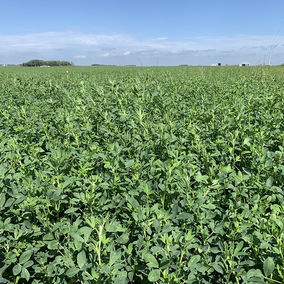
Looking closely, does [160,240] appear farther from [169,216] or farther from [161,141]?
[161,141]

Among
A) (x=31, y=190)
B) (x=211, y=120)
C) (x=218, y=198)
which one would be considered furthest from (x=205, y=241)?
(x=211, y=120)

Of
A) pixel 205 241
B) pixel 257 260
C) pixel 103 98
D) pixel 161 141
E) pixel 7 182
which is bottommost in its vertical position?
pixel 257 260

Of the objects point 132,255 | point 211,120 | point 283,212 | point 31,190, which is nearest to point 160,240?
point 132,255

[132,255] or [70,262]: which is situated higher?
[70,262]

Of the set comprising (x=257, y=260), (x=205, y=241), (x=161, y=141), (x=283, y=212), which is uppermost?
(x=161, y=141)

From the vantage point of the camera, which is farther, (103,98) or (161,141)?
(103,98)

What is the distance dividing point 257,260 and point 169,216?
710 mm

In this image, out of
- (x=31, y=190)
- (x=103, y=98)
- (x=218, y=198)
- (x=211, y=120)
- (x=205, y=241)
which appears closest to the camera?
(x=205, y=241)

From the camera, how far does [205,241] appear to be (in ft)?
4.89

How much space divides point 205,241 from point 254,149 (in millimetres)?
1198

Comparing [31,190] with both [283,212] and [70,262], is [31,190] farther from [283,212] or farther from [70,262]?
[283,212]

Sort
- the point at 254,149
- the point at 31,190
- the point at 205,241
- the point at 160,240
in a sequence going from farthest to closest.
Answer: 1. the point at 254,149
2. the point at 31,190
3. the point at 205,241
4. the point at 160,240

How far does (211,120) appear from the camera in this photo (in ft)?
10.4

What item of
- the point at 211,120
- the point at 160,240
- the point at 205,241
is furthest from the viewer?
the point at 211,120
